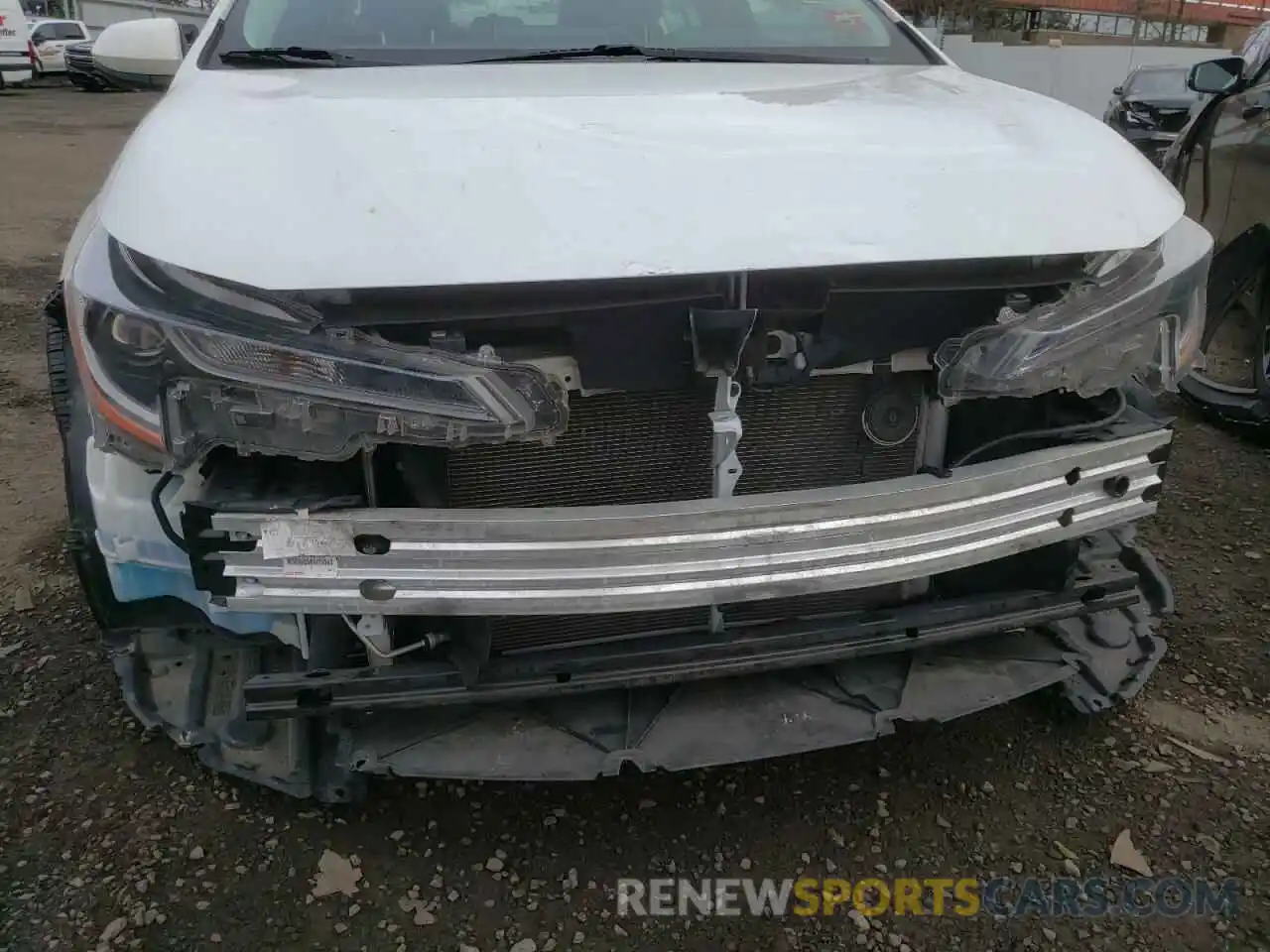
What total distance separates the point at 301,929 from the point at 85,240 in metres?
1.42

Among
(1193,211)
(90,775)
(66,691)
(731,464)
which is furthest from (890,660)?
(1193,211)

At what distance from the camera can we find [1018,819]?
7.75 feet

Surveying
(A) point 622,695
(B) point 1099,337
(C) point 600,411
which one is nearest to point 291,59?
(C) point 600,411

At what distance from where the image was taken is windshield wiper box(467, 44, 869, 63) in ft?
9.16

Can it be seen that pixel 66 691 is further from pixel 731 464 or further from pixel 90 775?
pixel 731 464

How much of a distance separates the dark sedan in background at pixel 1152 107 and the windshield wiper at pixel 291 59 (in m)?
8.90

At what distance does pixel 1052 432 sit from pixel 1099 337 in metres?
0.26

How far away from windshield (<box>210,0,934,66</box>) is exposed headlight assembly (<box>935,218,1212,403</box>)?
1.23m

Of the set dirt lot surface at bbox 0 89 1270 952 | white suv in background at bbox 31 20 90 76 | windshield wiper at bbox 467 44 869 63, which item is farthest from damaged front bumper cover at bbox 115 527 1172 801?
white suv in background at bbox 31 20 90 76

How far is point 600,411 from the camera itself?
2012 mm

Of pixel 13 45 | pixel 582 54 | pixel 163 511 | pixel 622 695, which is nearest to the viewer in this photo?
pixel 163 511

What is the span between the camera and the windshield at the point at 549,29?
9.23ft

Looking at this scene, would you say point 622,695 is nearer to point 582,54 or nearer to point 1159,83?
point 582,54

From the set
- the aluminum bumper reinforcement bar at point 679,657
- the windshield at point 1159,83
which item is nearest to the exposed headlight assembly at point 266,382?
the aluminum bumper reinforcement bar at point 679,657
